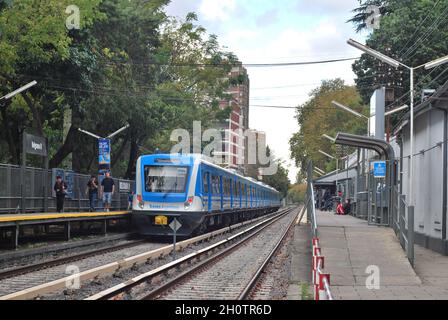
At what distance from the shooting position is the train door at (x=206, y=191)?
2216cm

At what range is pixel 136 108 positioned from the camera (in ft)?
107

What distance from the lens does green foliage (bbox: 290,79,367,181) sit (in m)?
78.0

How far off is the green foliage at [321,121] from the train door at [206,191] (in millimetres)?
54353

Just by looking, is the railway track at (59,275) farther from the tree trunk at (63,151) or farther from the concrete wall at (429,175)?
the tree trunk at (63,151)

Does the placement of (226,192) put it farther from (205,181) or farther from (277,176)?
(277,176)

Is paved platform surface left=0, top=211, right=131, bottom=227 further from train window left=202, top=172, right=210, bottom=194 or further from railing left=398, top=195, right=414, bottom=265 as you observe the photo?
railing left=398, top=195, right=414, bottom=265

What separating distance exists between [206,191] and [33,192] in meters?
6.06

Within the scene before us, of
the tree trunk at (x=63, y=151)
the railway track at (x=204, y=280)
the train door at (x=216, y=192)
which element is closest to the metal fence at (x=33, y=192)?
the tree trunk at (x=63, y=151)

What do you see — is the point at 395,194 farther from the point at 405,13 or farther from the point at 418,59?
Answer: the point at 405,13

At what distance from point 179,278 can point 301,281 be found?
7.55 feet

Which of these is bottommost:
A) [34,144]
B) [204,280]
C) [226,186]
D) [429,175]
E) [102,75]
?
[204,280]

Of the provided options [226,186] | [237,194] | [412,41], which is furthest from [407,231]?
[412,41]

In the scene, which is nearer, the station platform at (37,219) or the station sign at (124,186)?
the station platform at (37,219)

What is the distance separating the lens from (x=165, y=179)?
21.4 meters
